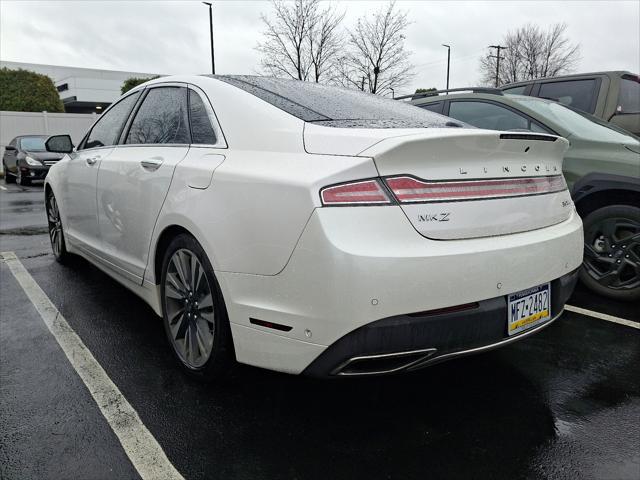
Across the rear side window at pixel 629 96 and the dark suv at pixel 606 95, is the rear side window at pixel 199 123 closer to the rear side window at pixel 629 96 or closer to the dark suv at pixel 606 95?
the dark suv at pixel 606 95

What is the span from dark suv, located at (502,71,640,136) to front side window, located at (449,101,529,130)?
0.70 metres

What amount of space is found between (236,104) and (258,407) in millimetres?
1493

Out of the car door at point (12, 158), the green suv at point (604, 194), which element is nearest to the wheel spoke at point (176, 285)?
the green suv at point (604, 194)

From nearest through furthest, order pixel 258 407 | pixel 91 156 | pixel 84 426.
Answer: pixel 84 426, pixel 258 407, pixel 91 156

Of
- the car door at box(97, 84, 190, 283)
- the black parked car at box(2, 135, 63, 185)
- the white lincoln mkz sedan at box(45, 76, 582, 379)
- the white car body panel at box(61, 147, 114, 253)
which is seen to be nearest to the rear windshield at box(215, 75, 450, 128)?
the white lincoln mkz sedan at box(45, 76, 582, 379)

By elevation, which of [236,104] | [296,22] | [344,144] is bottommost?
[344,144]

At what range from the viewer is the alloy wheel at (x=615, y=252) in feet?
12.6

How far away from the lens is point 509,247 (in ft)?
6.97

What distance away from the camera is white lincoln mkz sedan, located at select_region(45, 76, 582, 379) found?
1896 mm

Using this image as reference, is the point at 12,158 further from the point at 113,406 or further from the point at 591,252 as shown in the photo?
the point at 591,252

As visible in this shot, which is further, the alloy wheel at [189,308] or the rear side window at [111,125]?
the rear side window at [111,125]

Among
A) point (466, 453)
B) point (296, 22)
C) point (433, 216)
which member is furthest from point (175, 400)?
point (296, 22)

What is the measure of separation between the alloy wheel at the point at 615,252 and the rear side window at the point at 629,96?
2.33 meters

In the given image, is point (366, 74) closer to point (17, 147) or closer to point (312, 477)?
point (17, 147)
